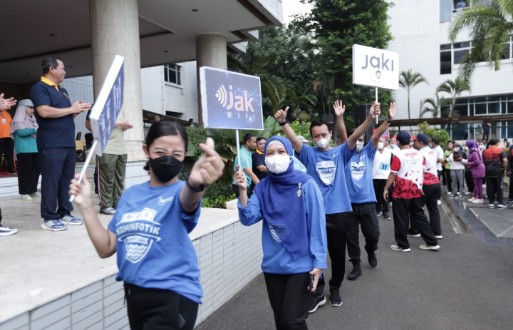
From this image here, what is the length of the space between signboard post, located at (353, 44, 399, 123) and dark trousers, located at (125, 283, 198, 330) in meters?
4.53

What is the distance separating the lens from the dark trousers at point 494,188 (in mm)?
11555

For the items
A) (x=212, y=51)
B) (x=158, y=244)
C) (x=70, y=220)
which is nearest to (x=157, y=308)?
(x=158, y=244)

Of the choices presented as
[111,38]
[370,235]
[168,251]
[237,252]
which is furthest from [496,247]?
[111,38]

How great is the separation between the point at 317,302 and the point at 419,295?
1.29 metres

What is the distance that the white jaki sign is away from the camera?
5.85m

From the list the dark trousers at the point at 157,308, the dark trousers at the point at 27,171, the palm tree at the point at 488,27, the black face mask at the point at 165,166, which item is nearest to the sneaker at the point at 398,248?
the dark trousers at the point at 157,308

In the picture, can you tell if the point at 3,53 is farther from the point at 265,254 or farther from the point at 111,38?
the point at 265,254

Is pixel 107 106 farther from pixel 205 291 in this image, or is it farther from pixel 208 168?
pixel 205 291

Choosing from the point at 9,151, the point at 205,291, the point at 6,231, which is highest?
the point at 9,151

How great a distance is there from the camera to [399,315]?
14.3 ft

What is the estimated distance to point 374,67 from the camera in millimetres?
6090

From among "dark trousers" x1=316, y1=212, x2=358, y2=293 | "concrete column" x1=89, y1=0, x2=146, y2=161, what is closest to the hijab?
"concrete column" x1=89, y1=0, x2=146, y2=161

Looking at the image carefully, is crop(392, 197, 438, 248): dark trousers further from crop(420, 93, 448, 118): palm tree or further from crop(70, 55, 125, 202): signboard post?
crop(420, 93, 448, 118): palm tree

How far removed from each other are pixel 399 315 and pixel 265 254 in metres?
2.02
